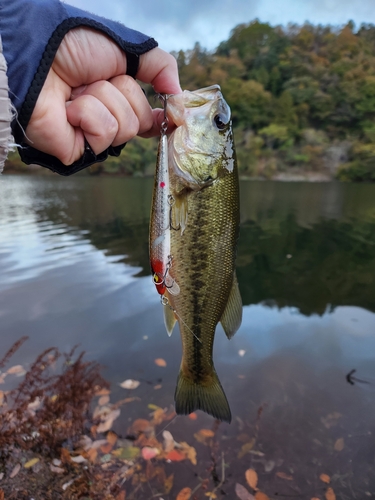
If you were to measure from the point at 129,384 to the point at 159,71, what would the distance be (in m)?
4.06

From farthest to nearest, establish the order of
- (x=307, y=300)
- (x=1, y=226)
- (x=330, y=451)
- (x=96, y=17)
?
(x=1, y=226) → (x=307, y=300) → (x=330, y=451) → (x=96, y=17)

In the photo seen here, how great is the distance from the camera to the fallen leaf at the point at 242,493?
3.22m

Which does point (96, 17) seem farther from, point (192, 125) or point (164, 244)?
point (164, 244)

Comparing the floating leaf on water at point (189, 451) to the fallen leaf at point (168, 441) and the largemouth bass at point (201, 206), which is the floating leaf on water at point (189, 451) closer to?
the fallen leaf at point (168, 441)

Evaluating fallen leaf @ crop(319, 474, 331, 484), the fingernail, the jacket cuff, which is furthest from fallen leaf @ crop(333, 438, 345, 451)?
the fingernail

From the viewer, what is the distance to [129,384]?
465cm

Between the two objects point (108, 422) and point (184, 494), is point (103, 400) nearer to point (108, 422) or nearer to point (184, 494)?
point (108, 422)

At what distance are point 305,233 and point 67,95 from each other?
14457 mm

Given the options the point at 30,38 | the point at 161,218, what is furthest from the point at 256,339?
the point at 30,38

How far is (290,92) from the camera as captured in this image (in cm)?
6856

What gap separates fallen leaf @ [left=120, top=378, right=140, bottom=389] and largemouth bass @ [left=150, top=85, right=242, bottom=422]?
2.98 meters

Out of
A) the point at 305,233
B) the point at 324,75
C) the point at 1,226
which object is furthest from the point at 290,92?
the point at 1,226

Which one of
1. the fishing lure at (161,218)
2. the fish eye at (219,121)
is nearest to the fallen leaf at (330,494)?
the fishing lure at (161,218)

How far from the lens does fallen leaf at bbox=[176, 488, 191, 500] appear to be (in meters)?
3.18
